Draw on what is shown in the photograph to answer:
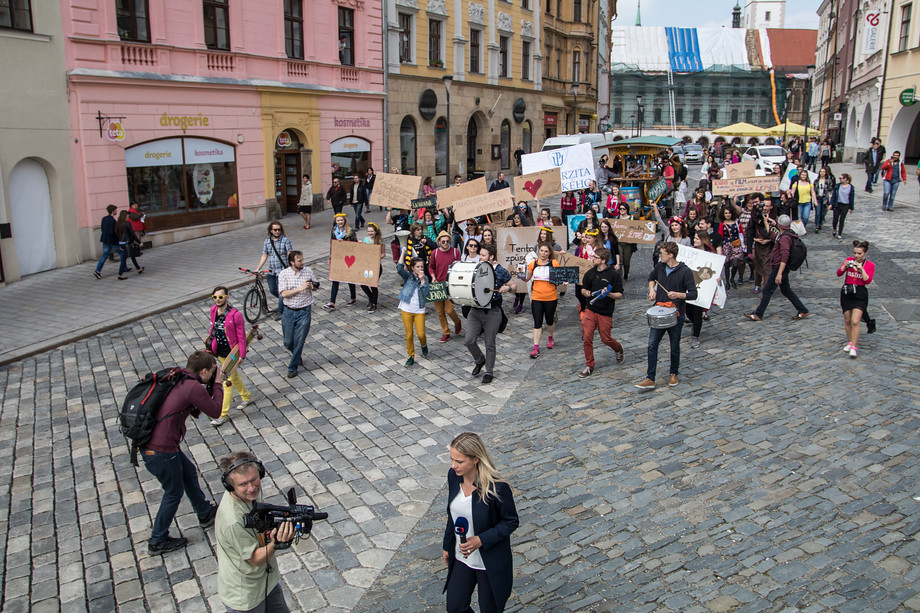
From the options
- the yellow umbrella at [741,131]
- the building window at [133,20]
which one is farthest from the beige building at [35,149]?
the yellow umbrella at [741,131]

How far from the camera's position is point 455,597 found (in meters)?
4.48

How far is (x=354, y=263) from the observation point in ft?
40.2

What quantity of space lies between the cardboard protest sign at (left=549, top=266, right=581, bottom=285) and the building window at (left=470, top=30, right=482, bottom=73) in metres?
27.6

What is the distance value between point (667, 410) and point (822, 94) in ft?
217

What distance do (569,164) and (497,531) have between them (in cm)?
1304

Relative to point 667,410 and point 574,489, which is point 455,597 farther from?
point 667,410

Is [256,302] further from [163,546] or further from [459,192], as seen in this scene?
[163,546]

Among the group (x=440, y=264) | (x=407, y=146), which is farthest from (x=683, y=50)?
(x=440, y=264)

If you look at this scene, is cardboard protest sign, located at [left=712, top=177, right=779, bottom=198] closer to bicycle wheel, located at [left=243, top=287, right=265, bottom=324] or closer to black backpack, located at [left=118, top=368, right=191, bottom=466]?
bicycle wheel, located at [left=243, top=287, right=265, bottom=324]

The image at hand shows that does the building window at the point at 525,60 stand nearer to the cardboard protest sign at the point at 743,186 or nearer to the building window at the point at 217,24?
the building window at the point at 217,24

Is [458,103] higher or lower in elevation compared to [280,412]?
higher

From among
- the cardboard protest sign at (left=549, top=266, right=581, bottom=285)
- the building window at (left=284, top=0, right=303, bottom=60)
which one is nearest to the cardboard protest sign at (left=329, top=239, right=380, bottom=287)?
the cardboard protest sign at (left=549, top=266, right=581, bottom=285)

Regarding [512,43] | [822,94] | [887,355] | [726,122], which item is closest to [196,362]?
[887,355]

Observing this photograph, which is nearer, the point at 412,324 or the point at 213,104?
the point at 412,324
